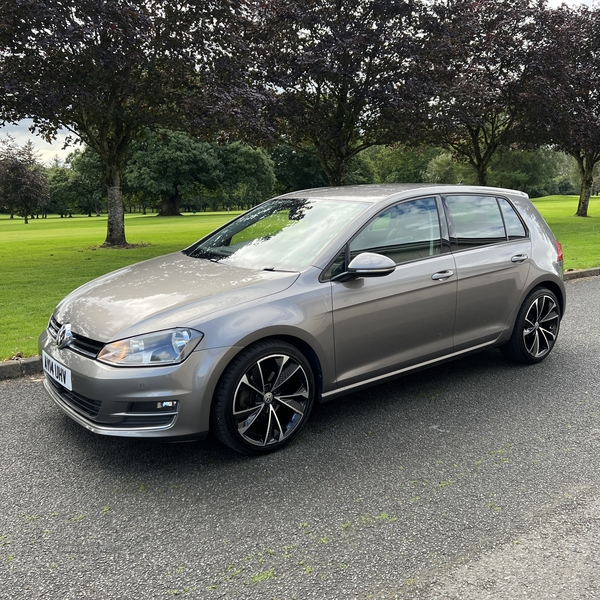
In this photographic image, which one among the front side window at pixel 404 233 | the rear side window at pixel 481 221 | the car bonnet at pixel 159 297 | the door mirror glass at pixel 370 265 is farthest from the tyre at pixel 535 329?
the car bonnet at pixel 159 297

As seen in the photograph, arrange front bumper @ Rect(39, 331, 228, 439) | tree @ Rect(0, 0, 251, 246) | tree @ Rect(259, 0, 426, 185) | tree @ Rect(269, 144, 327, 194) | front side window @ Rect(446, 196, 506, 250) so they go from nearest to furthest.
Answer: front bumper @ Rect(39, 331, 228, 439) < front side window @ Rect(446, 196, 506, 250) < tree @ Rect(0, 0, 251, 246) < tree @ Rect(259, 0, 426, 185) < tree @ Rect(269, 144, 327, 194)

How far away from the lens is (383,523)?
110 inches

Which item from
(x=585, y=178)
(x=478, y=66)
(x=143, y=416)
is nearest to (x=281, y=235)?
(x=143, y=416)

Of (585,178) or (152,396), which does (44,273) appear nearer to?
(152,396)

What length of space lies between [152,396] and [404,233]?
226 centimetres

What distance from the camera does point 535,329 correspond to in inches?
202

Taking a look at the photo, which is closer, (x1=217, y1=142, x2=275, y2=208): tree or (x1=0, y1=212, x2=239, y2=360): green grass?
(x1=0, y1=212, x2=239, y2=360): green grass

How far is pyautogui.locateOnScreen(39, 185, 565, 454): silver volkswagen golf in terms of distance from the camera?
3.17 metres

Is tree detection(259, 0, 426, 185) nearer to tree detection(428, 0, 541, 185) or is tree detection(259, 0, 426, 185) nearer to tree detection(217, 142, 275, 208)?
tree detection(428, 0, 541, 185)

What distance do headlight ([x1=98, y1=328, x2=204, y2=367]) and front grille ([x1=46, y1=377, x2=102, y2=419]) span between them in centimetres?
29

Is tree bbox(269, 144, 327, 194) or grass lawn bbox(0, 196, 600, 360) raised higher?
tree bbox(269, 144, 327, 194)

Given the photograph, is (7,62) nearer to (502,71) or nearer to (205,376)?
(205,376)

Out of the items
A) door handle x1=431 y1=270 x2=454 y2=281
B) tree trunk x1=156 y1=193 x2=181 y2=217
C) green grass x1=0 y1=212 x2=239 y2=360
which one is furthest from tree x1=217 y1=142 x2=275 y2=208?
door handle x1=431 y1=270 x2=454 y2=281

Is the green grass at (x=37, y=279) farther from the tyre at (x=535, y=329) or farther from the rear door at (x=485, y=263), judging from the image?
the tyre at (x=535, y=329)
